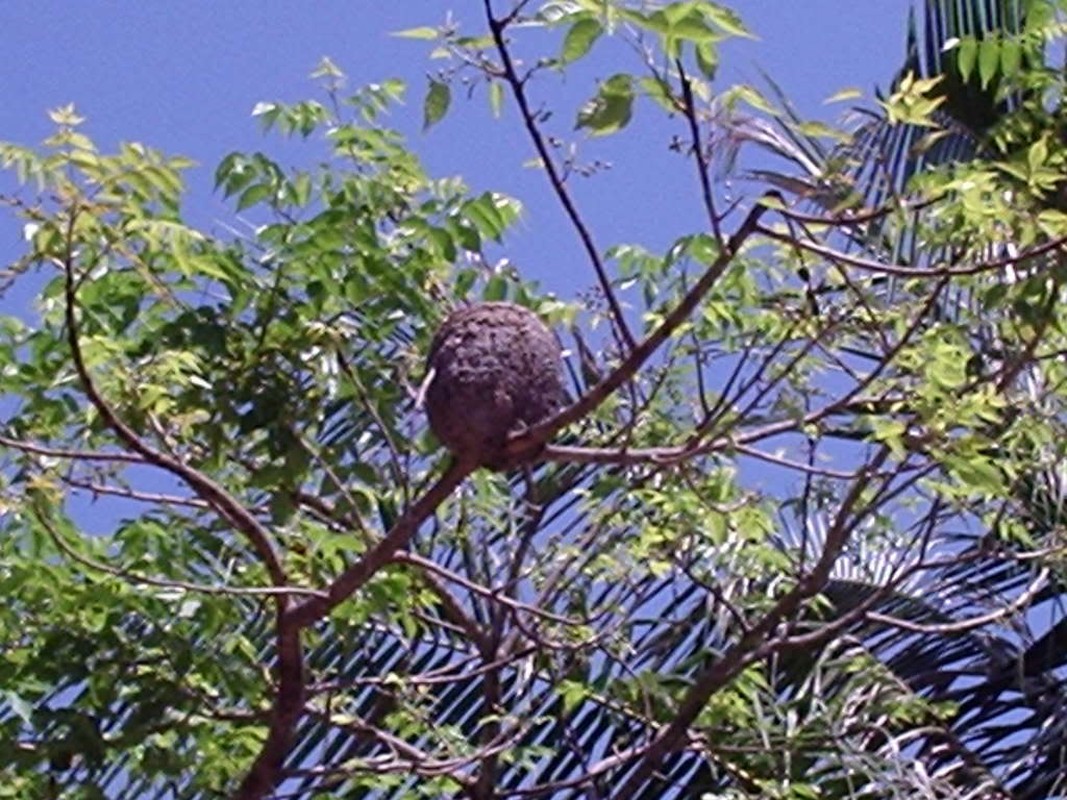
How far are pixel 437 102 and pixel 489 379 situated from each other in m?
0.46

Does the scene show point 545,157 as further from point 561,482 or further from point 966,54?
point 561,482

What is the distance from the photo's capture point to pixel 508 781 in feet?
19.9

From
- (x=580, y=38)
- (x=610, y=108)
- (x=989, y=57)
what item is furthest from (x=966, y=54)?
(x=580, y=38)

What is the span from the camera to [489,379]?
404 centimetres

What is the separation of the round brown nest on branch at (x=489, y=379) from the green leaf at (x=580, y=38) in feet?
2.23

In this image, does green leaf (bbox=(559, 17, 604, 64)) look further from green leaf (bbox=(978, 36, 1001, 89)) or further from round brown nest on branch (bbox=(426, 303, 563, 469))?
green leaf (bbox=(978, 36, 1001, 89))

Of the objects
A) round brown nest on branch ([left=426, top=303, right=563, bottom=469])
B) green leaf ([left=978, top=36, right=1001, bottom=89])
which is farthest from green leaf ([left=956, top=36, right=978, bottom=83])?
round brown nest on branch ([left=426, top=303, right=563, bottom=469])

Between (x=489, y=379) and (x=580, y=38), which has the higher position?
(x=580, y=38)

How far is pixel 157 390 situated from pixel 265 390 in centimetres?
41

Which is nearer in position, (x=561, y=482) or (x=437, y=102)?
(x=437, y=102)

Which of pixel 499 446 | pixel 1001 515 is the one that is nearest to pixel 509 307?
pixel 499 446

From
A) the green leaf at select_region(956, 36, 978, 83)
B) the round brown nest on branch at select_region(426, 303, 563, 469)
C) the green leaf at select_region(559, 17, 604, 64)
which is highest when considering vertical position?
the green leaf at select_region(956, 36, 978, 83)

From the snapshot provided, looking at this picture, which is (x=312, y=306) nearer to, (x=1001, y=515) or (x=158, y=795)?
(x=158, y=795)

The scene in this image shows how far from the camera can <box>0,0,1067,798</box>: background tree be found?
419 cm
